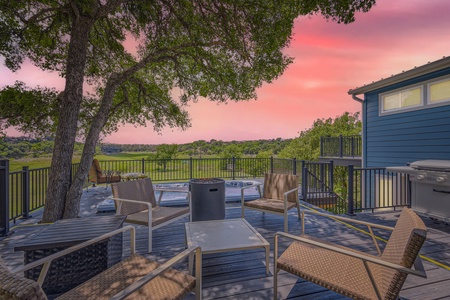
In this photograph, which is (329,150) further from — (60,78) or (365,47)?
(60,78)

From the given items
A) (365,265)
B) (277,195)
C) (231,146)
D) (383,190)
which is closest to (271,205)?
(277,195)

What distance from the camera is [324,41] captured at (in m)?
6.39

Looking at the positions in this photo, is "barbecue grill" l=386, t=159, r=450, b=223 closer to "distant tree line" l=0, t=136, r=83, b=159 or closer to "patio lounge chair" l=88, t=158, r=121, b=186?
"distant tree line" l=0, t=136, r=83, b=159

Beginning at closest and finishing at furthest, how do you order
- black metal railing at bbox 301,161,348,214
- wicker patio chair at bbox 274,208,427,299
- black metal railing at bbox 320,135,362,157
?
wicker patio chair at bbox 274,208,427,299
black metal railing at bbox 301,161,348,214
black metal railing at bbox 320,135,362,157

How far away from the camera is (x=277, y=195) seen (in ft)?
14.0

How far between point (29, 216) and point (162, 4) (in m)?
5.33

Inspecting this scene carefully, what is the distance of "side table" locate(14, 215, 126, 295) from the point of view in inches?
73.5

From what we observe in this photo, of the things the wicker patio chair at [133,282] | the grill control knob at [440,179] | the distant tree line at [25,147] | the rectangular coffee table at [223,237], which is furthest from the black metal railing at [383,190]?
the distant tree line at [25,147]

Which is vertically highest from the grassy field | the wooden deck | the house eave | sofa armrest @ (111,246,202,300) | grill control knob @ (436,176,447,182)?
the house eave

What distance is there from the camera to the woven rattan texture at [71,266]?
193 cm

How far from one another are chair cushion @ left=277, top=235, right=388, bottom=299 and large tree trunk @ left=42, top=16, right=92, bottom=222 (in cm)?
421

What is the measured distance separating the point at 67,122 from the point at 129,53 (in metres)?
3.60

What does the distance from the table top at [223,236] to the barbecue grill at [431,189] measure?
3339mm

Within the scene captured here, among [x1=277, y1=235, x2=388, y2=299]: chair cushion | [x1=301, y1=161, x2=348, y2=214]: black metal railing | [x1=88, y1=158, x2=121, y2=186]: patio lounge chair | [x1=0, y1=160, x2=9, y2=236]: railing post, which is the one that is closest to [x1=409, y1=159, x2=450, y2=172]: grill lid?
[x1=301, y1=161, x2=348, y2=214]: black metal railing
